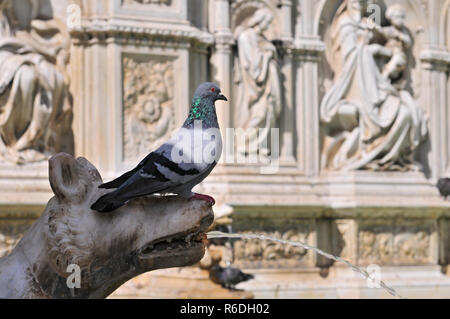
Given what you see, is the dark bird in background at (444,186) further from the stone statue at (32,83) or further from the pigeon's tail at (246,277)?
the stone statue at (32,83)

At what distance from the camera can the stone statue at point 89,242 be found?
3371 mm

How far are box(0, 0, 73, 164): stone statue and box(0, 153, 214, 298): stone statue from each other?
555cm

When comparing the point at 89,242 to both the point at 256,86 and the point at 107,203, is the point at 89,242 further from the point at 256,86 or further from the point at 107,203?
the point at 256,86

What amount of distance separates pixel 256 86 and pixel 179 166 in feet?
21.1

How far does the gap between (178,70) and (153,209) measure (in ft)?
20.3

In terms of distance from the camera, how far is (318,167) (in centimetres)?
1078

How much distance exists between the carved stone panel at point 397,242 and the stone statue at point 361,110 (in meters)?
0.64

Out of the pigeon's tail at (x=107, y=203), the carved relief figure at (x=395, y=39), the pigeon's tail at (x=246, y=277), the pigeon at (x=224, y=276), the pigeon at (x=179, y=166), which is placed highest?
the carved relief figure at (x=395, y=39)

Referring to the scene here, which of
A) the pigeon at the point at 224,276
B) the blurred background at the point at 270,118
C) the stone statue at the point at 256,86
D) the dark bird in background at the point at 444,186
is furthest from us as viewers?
the dark bird in background at the point at 444,186

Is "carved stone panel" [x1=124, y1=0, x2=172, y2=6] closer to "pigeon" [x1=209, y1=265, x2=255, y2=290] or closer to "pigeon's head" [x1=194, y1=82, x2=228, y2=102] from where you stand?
"pigeon" [x1=209, y1=265, x2=255, y2=290]

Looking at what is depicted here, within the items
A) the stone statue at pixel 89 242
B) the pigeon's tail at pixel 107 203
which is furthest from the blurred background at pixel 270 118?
the pigeon's tail at pixel 107 203

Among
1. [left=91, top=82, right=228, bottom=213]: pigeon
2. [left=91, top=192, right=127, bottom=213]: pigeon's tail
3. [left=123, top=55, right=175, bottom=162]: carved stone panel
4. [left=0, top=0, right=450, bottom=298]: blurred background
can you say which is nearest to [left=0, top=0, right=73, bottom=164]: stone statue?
[left=0, top=0, right=450, bottom=298]: blurred background

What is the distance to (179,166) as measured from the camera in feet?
12.4
